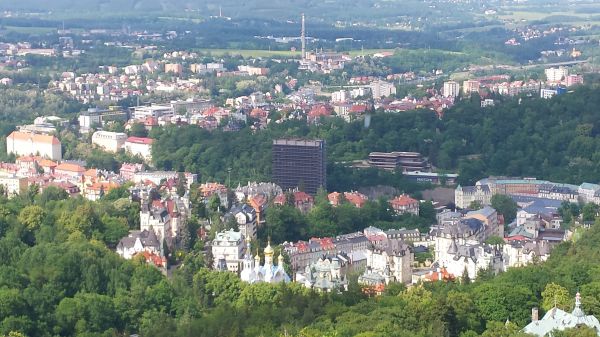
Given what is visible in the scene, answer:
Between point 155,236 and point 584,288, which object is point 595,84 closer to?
point 155,236

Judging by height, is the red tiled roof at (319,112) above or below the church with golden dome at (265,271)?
below

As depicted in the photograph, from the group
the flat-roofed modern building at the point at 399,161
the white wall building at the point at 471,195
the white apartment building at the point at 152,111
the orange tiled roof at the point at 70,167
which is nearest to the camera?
the white wall building at the point at 471,195

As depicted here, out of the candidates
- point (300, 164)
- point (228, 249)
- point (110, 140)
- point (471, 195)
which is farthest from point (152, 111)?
point (228, 249)

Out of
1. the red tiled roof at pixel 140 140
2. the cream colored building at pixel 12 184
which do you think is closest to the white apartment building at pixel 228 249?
the cream colored building at pixel 12 184

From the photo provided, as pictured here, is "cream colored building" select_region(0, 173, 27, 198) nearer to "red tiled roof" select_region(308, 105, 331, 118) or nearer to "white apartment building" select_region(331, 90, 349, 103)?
"red tiled roof" select_region(308, 105, 331, 118)

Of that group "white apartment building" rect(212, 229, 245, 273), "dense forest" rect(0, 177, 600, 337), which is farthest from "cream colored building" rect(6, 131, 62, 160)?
"white apartment building" rect(212, 229, 245, 273)

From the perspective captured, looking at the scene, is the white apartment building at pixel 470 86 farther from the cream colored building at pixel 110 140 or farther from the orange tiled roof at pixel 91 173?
the orange tiled roof at pixel 91 173

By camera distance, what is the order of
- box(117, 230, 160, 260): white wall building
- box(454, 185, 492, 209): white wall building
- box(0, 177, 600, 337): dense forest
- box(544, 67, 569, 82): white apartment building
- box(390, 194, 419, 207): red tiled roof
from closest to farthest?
1. box(0, 177, 600, 337): dense forest
2. box(117, 230, 160, 260): white wall building
3. box(390, 194, 419, 207): red tiled roof
4. box(454, 185, 492, 209): white wall building
5. box(544, 67, 569, 82): white apartment building
